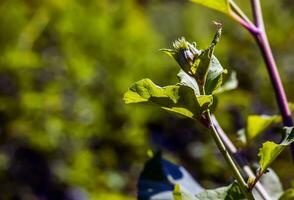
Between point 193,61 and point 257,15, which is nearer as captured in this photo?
point 193,61

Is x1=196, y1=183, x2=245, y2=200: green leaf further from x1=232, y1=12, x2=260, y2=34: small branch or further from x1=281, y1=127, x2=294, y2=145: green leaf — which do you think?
x1=232, y1=12, x2=260, y2=34: small branch

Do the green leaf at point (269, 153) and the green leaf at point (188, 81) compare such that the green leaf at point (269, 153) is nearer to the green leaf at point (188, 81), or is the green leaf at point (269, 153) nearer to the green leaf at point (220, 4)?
the green leaf at point (188, 81)

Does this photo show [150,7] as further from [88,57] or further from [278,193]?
[278,193]

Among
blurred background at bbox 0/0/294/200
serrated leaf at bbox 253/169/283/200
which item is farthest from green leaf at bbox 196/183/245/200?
blurred background at bbox 0/0/294/200

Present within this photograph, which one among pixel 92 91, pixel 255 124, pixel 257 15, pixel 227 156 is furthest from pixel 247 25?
pixel 92 91

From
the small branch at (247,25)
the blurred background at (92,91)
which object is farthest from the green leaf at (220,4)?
the blurred background at (92,91)

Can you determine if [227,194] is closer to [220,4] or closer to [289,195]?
[289,195]
